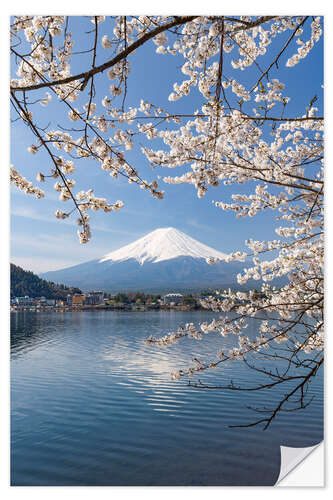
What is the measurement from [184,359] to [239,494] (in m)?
3.69

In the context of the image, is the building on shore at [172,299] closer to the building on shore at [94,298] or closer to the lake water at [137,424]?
the lake water at [137,424]

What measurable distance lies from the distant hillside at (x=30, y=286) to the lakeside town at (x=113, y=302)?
5cm

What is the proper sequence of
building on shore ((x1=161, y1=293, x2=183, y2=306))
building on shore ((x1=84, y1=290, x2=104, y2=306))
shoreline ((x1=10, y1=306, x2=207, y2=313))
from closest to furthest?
shoreline ((x1=10, y1=306, x2=207, y2=313)) → building on shore ((x1=161, y1=293, x2=183, y2=306)) → building on shore ((x1=84, y1=290, x2=104, y2=306))

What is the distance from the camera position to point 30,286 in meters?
2.62

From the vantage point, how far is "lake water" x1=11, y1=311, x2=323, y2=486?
2.65 m

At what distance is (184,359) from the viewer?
18.3 ft

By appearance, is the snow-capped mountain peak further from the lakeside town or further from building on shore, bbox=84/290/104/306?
building on shore, bbox=84/290/104/306

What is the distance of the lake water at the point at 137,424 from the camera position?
2652 millimetres

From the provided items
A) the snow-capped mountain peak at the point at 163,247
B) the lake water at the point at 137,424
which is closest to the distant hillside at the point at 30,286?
the lake water at the point at 137,424

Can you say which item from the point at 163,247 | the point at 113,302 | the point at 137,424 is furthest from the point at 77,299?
the point at 137,424

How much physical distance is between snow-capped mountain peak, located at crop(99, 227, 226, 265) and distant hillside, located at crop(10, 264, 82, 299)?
50cm

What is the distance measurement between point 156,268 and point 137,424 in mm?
1792

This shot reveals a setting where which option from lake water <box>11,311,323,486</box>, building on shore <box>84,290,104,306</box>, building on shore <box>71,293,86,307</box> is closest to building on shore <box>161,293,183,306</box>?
lake water <box>11,311,323,486</box>

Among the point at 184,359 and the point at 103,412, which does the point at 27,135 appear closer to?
the point at 103,412
